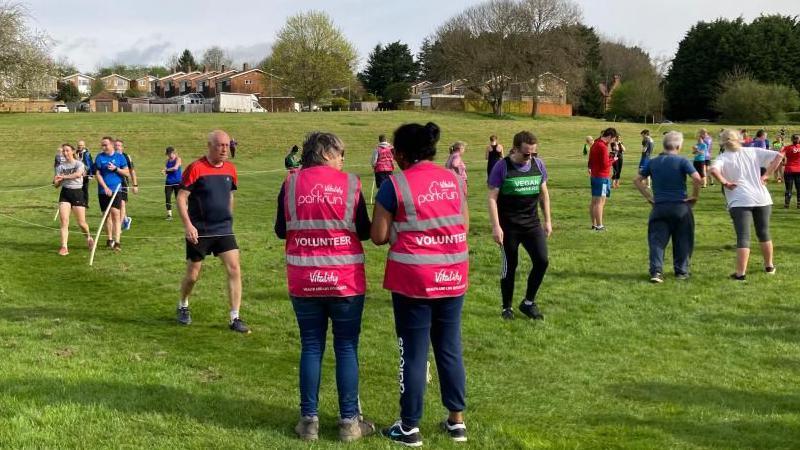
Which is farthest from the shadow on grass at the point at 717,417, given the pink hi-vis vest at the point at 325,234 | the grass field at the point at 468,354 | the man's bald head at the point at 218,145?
the man's bald head at the point at 218,145

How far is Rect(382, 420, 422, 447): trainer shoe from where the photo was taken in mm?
4605

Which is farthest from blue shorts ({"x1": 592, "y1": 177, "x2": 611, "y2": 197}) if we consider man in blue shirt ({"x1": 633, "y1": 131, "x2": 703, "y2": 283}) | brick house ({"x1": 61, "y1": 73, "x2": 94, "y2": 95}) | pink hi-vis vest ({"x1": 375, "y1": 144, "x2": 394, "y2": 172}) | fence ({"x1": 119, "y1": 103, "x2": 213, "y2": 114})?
brick house ({"x1": 61, "y1": 73, "x2": 94, "y2": 95})

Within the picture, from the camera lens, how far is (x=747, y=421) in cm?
518

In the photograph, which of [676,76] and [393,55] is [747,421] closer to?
[676,76]

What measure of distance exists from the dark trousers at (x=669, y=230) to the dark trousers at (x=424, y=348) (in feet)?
20.0

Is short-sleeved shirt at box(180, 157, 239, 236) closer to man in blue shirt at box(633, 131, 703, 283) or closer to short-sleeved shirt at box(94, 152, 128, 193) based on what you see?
man in blue shirt at box(633, 131, 703, 283)

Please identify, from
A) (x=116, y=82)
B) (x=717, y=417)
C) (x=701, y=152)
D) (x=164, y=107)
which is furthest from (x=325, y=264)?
(x=116, y=82)

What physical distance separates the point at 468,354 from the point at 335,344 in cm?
253

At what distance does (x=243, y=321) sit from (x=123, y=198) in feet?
22.3

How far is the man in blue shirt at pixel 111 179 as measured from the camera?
1298 cm

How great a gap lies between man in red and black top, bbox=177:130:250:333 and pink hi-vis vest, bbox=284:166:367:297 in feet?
10.1

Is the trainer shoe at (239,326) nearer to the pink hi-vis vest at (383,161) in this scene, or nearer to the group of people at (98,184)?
the group of people at (98,184)

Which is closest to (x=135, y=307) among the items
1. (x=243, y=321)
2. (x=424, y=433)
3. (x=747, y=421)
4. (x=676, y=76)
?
(x=243, y=321)

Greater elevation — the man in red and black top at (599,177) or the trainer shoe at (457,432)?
the man in red and black top at (599,177)
